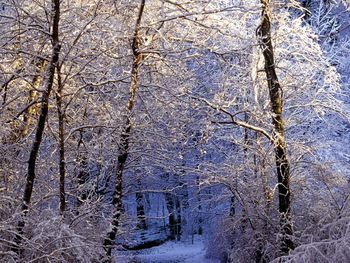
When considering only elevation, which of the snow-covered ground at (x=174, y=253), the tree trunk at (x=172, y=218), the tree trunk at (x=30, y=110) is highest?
the tree trunk at (x=30, y=110)

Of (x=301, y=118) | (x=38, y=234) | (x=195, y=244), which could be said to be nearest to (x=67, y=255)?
(x=38, y=234)

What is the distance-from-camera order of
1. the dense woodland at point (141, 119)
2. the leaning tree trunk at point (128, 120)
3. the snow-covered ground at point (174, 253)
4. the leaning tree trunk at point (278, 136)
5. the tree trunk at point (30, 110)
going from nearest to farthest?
1. the dense woodland at point (141, 119)
2. the leaning tree trunk at point (128, 120)
3. the tree trunk at point (30, 110)
4. the leaning tree trunk at point (278, 136)
5. the snow-covered ground at point (174, 253)

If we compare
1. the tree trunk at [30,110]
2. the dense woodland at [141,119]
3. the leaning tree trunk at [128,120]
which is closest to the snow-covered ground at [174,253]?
the dense woodland at [141,119]

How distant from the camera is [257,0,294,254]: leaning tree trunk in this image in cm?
806

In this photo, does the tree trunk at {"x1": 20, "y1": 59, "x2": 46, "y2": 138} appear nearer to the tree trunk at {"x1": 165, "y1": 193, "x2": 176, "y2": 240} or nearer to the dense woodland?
the dense woodland

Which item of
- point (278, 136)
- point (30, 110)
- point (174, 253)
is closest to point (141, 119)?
point (30, 110)

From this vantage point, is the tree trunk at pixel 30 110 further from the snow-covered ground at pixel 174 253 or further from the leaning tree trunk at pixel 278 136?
the snow-covered ground at pixel 174 253

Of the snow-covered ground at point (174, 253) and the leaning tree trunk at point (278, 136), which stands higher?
the leaning tree trunk at point (278, 136)

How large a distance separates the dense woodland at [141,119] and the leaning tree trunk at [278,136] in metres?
0.02

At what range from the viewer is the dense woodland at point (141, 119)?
577cm

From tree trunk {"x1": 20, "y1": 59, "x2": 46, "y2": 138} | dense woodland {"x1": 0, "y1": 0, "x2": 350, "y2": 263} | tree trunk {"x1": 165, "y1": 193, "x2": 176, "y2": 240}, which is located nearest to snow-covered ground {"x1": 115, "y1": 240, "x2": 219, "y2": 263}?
tree trunk {"x1": 165, "y1": 193, "x2": 176, "y2": 240}

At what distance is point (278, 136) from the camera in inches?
315

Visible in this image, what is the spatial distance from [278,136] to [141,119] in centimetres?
238

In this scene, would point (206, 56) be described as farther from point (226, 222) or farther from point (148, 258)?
point (148, 258)
